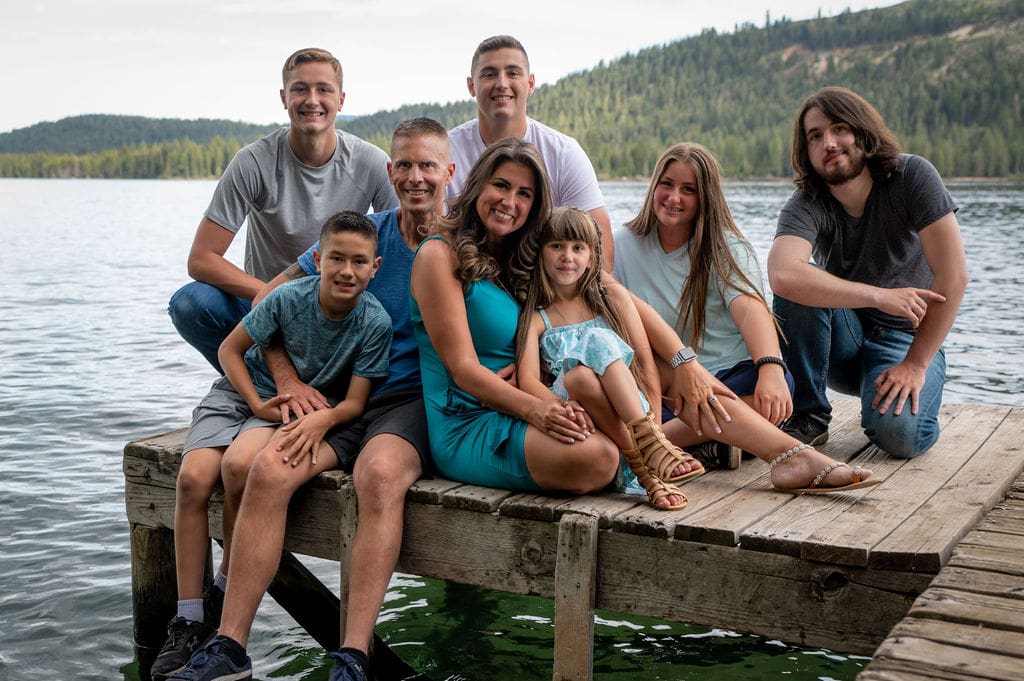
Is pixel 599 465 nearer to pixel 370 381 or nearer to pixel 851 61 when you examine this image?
pixel 370 381

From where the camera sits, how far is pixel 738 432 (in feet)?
13.1

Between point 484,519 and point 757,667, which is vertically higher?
point 484,519

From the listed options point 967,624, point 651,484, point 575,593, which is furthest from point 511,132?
point 967,624

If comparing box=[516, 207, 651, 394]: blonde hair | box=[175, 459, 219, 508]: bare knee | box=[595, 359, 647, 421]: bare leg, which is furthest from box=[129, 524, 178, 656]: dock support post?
box=[595, 359, 647, 421]: bare leg

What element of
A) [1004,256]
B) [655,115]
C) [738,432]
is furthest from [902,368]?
[655,115]

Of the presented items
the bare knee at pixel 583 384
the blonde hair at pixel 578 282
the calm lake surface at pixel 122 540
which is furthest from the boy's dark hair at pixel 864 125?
the calm lake surface at pixel 122 540

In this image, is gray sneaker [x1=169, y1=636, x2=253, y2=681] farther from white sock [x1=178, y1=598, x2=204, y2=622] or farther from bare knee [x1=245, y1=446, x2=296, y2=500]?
bare knee [x1=245, y1=446, x2=296, y2=500]

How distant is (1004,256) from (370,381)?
90.9 feet

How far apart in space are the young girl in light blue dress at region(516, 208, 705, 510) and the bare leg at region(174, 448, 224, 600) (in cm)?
124

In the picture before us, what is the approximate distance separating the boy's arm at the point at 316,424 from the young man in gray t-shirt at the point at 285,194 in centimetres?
121

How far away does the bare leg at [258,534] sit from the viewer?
3652 mm

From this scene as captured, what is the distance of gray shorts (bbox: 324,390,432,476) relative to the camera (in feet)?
13.0

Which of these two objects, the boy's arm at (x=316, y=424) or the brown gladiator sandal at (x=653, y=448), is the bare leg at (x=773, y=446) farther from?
the boy's arm at (x=316, y=424)

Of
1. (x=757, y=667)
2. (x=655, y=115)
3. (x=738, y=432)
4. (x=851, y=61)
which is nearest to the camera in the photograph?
(x=738, y=432)
